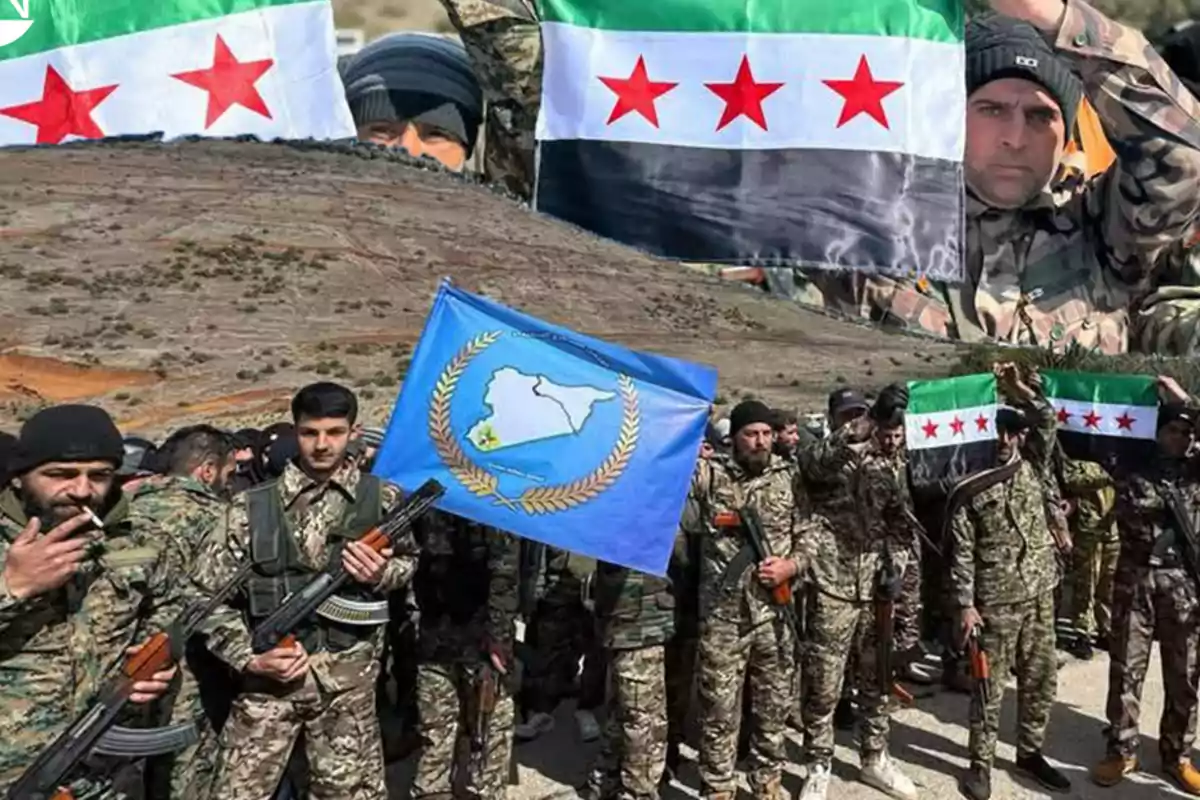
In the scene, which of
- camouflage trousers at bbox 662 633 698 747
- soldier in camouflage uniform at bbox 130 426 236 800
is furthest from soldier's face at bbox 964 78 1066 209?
soldier in camouflage uniform at bbox 130 426 236 800

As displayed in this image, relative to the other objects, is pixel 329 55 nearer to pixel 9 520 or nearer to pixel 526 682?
pixel 526 682

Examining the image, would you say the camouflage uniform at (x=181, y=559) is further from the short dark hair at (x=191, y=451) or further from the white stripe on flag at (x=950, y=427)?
the white stripe on flag at (x=950, y=427)

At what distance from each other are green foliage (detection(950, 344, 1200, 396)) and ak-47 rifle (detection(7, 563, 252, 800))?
7.77 metres

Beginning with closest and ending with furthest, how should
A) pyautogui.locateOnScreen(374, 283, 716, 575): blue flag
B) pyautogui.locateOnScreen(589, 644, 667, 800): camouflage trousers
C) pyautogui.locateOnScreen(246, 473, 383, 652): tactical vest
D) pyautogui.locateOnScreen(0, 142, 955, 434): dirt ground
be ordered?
pyautogui.locateOnScreen(246, 473, 383, 652): tactical vest < pyautogui.locateOnScreen(374, 283, 716, 575): blue flag < pyautogui.locateOnScreen(589, 644, 667, 800): camouflage trousers < pyautogui.locateOnScreen(0, 142, 955, 434): dirt ground

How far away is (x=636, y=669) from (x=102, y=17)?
24.4 ft

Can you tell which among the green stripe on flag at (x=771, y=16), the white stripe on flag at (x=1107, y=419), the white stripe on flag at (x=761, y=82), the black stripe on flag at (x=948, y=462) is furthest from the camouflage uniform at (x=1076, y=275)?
the black stripe on flag at (x=948, y=462)

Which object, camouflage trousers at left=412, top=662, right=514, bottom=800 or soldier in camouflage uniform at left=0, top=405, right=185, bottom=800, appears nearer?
soldier in camouflage uniform at left=0, top=405, right=185, bottom=800

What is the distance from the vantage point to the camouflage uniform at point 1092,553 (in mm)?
8453

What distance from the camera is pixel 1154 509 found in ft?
21.4

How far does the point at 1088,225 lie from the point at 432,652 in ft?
35.4

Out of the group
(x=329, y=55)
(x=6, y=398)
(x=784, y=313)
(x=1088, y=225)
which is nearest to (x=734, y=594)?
(x=329, y=55)

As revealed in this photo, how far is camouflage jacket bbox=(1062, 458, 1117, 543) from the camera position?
832 cm

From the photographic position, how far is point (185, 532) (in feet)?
15.6

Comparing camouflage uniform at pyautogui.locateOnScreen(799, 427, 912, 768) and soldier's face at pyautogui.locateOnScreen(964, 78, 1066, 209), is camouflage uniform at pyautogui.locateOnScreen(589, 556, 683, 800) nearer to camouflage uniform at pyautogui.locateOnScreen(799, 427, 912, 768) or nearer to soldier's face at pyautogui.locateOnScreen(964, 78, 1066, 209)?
camouflage uniform at pyautogui.locateOnScreen(799, 427, 912, 768)
